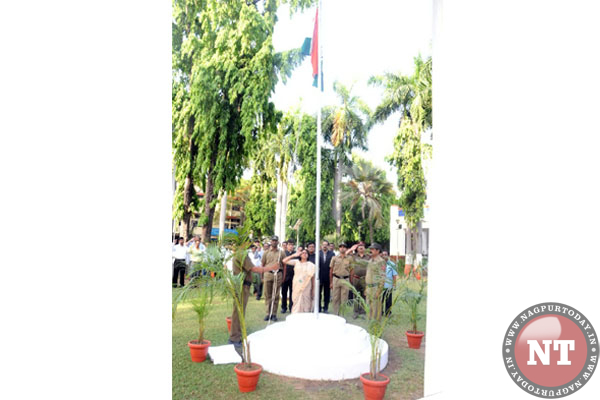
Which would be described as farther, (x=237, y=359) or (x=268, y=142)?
(x=268, y=142)

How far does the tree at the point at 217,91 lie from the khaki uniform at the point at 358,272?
1515 millimetres

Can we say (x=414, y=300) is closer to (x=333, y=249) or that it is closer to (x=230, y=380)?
(x=333, y=249)

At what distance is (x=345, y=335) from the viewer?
397 centimetres

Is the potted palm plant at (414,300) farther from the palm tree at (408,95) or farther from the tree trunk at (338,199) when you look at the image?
the palm tree at (408,95)

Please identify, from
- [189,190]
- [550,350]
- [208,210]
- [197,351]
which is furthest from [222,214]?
[550,350]

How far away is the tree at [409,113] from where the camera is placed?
4.81 metres

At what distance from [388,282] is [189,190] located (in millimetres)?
2029

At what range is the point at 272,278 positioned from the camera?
3.71 m

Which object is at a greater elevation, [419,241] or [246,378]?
[419,241]

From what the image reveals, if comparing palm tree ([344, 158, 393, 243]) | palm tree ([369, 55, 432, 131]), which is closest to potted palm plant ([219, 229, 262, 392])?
palm tree ([344, 158, 393, 243])

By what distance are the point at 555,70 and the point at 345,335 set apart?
277 centimetres
